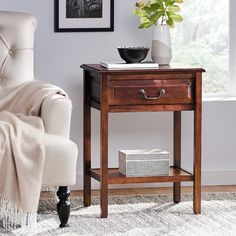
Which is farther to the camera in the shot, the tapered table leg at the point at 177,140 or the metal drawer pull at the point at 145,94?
the tapered table leg at the point at 177,140

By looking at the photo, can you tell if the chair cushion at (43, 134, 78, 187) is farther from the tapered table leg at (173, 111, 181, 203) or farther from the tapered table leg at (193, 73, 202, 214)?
the tapered table leg at (173, 111, 181, 203)

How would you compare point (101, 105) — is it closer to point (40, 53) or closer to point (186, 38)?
point (40, 53)

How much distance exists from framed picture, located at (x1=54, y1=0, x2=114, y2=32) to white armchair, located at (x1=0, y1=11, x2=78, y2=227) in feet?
0.86

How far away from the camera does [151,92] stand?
14.0ft

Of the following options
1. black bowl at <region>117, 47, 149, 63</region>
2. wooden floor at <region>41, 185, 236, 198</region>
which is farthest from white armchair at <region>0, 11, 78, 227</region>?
wooden floor at <region>41, 185, 236, 198</region>

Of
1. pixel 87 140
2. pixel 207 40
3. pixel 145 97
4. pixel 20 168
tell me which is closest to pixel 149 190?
pixel 87 140

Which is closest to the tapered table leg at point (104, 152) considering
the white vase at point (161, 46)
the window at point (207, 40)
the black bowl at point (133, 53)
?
the black bowl at point (133, 53)

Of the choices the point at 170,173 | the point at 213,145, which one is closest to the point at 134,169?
the point at 170,173

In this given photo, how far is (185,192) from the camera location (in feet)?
15.9

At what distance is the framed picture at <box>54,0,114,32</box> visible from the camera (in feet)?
15.7

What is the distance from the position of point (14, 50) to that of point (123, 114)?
0.79 metres

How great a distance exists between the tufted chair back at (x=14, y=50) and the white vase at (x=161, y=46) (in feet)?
2.21

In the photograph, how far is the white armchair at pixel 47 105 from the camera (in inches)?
152

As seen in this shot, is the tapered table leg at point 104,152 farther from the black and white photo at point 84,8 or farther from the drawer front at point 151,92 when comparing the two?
the black and white photo at point 84,8
